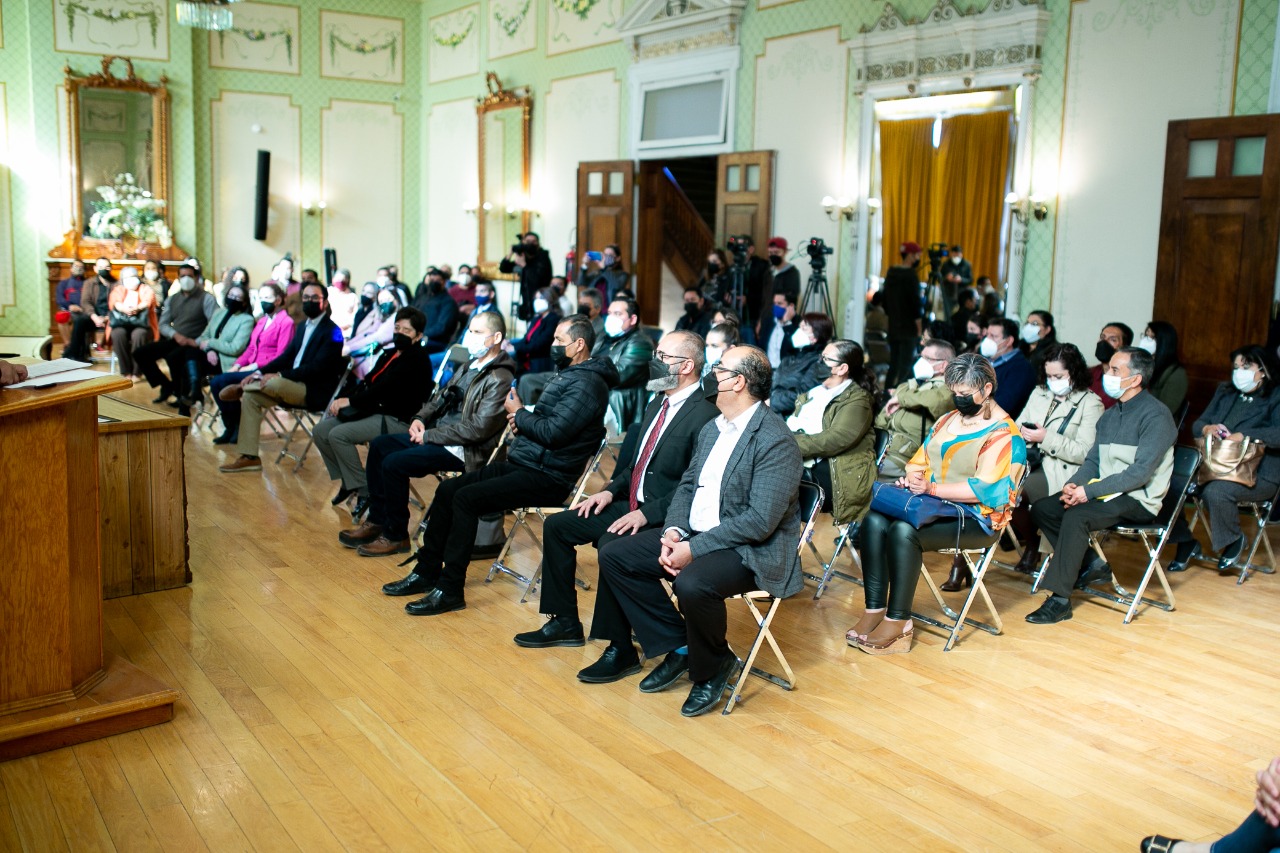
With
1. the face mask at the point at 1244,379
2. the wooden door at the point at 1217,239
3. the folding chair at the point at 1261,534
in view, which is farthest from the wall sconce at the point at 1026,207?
the folding chair at the point at 1261,534

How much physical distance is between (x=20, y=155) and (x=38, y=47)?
1.41 metres

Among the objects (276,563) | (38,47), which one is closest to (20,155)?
(38,47)

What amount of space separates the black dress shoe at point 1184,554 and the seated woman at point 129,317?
30.8 ft

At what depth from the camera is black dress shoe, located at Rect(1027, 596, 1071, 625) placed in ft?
15.9

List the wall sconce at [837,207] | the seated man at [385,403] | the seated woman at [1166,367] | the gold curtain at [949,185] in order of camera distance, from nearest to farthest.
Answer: the seated man at [385,403] < the seated woman at [1166,367] < the gold curtain at [949,185] < the wall sconce at [837,207]

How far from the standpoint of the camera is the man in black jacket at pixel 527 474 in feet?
15.7

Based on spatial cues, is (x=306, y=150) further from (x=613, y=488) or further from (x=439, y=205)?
(x=613, y=488)

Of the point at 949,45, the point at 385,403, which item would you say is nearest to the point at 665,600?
the point at 385,403

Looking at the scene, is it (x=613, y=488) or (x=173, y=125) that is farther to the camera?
(x=173, y=125)

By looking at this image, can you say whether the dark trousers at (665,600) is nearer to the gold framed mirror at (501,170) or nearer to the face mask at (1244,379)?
the face mask at (1244,379)

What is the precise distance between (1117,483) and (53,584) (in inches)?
157

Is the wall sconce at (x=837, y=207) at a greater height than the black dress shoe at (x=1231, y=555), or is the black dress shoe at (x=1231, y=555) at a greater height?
the wall sconce at (x=837, y=207)

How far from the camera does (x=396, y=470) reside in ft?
18.0

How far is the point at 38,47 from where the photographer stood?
591 inches
